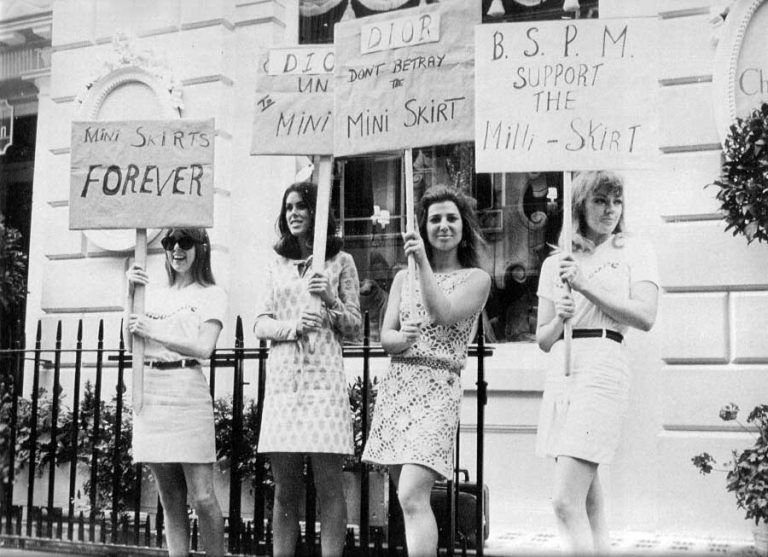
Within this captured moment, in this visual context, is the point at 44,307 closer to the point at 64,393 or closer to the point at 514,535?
the point at 64,393

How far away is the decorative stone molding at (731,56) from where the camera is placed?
553 centimetres

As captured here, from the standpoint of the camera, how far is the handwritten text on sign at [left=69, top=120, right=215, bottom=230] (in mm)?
5012

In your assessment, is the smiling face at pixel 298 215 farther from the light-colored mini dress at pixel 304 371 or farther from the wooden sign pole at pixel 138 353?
the wooden sign pole at pixel 138 353

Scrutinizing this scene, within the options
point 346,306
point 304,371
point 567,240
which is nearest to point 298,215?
point 346,306

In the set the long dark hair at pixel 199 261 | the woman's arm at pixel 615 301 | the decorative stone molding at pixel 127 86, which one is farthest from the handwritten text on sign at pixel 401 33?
the decorative stone molding at pixel 127 86

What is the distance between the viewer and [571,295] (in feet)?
13.8

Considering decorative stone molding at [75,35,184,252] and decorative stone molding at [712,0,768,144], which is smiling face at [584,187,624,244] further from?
decorative stone molding at [75,35,184,252]

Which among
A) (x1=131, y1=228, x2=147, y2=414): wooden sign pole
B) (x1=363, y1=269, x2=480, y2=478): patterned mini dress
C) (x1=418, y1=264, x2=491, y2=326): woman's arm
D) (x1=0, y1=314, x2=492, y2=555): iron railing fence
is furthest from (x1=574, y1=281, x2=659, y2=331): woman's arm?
(x1=131, y1=228, x2=147, y2=414): wooden sign pole

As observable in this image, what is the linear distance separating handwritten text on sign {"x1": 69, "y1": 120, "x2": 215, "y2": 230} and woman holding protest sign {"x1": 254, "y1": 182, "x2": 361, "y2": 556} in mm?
718

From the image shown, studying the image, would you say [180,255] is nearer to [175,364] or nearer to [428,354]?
[175,364]

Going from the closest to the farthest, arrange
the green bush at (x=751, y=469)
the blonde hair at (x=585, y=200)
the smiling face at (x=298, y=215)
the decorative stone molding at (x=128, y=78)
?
the blonde hair at (x=585, y=200) → the smiling face at (x=298, y=215) → the green bush at (x=751, y=469) → the decorative stone molding at (x=128, y=78)

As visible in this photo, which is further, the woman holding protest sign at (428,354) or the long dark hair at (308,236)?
the long dark hair at (308,236)

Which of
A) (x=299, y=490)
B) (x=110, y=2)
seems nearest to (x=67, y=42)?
(x=110, y=2)

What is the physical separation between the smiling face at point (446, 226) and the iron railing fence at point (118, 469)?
665mm
